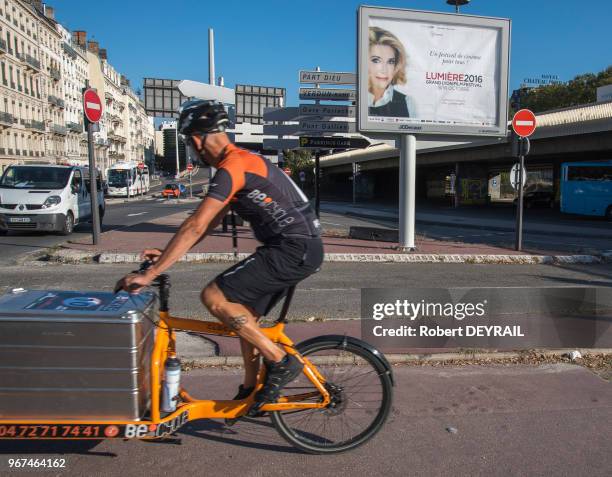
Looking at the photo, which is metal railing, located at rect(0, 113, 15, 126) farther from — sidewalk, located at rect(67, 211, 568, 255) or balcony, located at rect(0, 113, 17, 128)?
sidewalk, located at rect(67, 211, 568, 255)

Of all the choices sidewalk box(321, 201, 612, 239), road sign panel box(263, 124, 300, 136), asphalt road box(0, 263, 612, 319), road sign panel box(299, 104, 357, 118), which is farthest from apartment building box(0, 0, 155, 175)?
asphalt road box(0, 263, 612, 319)

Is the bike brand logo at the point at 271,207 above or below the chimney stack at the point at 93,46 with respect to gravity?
below

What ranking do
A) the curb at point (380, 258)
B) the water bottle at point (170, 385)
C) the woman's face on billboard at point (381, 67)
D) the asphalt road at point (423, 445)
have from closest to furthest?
the water bottle at point (170, 385) < the asphalt road at point (423, 445) < the curb at point (380, 258) < the woman's face on billboard at point (381, 67)

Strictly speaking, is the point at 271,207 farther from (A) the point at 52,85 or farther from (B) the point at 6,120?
(A) the point at 52,85

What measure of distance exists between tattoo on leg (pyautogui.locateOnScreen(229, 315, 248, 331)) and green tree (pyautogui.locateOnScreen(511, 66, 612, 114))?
219ft

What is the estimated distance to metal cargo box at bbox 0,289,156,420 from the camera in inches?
110

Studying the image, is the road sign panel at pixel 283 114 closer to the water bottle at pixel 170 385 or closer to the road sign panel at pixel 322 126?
the road sign panel at pixel 322 126

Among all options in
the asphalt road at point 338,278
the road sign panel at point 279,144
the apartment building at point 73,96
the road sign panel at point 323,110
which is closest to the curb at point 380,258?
the asphalt road at point 338,278

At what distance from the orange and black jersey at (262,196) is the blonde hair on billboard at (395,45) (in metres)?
10.9

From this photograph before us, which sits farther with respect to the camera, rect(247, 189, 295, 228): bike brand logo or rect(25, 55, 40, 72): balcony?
rect(25, 55, 40, 72): balcony

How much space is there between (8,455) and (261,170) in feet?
7.32

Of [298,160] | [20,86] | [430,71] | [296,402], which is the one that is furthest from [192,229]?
[20,86]

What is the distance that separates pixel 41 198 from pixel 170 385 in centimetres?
1361

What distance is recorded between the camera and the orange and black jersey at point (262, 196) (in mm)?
2795
